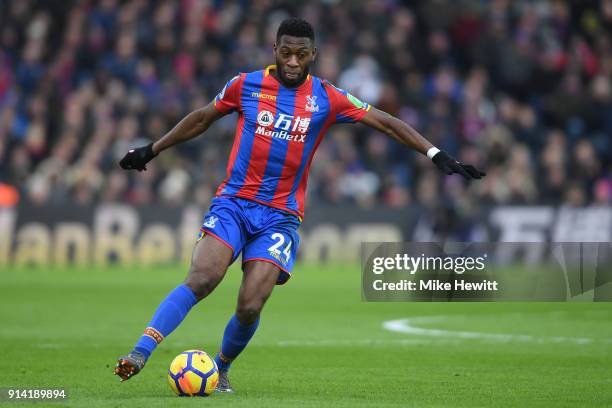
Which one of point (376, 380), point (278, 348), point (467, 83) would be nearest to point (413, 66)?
point (467, 83)

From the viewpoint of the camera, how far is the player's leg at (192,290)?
24.5ft

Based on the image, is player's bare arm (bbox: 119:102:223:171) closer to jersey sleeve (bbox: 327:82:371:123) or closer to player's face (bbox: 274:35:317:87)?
player's face (bbox: 274:35:317:87)

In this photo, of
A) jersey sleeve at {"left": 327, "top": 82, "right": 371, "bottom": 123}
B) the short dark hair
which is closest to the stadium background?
jersey sleeve at {"left": 327, "top": 82, "right": 371, "bottom": 123}

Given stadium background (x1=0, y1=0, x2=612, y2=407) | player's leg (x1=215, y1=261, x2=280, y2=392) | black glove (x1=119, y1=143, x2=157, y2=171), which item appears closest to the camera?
player's leg (x1=215, y1=261, x2=280, y2=392)

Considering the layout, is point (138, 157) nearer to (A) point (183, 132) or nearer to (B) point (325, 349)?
(A) point (183, 132)

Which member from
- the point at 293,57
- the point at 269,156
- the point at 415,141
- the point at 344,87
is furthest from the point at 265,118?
the point at 344,87

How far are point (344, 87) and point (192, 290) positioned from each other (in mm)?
16485

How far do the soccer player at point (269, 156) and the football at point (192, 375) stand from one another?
17.3 inches

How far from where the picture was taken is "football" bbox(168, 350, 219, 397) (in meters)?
7.59

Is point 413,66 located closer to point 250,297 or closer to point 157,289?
point 157,289

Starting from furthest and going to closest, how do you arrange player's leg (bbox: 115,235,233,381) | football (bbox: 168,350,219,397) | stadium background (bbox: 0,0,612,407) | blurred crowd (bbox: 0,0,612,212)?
blurred crowd (bbox: 0,0,612,212), stadium background (bbox: 0,0,612,407), football (bbox: 168,350,219,397), player's leg (bbox: 115,235,233,381)

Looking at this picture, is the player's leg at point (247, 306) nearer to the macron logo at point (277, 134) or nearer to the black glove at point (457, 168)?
the macron logo at point (277, 134)

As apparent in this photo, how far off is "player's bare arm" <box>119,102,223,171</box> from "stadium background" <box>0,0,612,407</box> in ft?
25.4

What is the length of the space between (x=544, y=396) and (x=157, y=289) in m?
10.1
